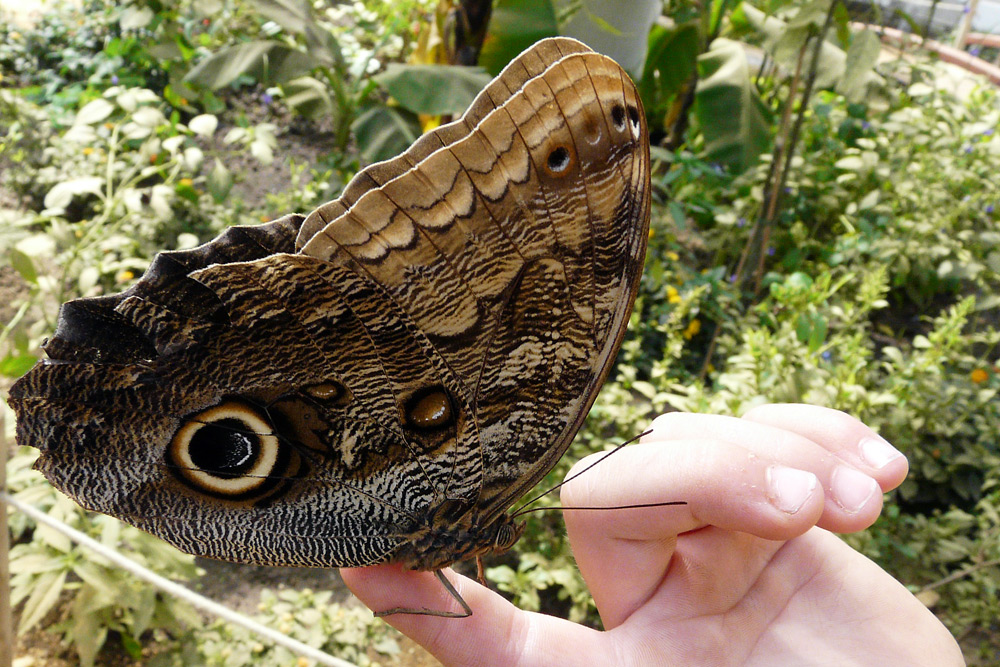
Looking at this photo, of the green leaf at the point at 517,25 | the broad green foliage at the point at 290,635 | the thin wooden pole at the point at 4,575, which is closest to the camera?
the thin wooden pole at the point at 4,575

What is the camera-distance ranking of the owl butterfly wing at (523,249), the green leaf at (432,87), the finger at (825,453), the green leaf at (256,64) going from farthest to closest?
the green leaf at (256,64) < the green leaf at (432,87) < the finger at (825,453) < the owl butterfly wing at (523,249)

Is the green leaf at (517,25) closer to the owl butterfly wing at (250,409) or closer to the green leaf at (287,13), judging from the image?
the green leaf at (287,13)

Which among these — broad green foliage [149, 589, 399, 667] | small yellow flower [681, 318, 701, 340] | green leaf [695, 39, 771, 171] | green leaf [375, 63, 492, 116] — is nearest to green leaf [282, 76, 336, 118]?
green leaf [375, 63, 492, 116]

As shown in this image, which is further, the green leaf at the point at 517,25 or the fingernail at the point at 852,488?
the green leaf at the point at 517,25

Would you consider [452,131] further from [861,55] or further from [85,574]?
[861,55]

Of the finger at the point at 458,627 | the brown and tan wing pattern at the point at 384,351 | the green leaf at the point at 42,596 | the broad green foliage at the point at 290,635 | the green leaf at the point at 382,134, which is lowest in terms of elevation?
the broad green foliage at the point at 290,635

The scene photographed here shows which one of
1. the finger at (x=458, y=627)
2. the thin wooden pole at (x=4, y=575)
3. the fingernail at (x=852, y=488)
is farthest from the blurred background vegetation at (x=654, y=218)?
the finger at (x=458, y=627)

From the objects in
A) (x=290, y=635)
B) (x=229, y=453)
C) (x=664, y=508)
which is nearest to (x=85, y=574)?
(x=290, y=635)
